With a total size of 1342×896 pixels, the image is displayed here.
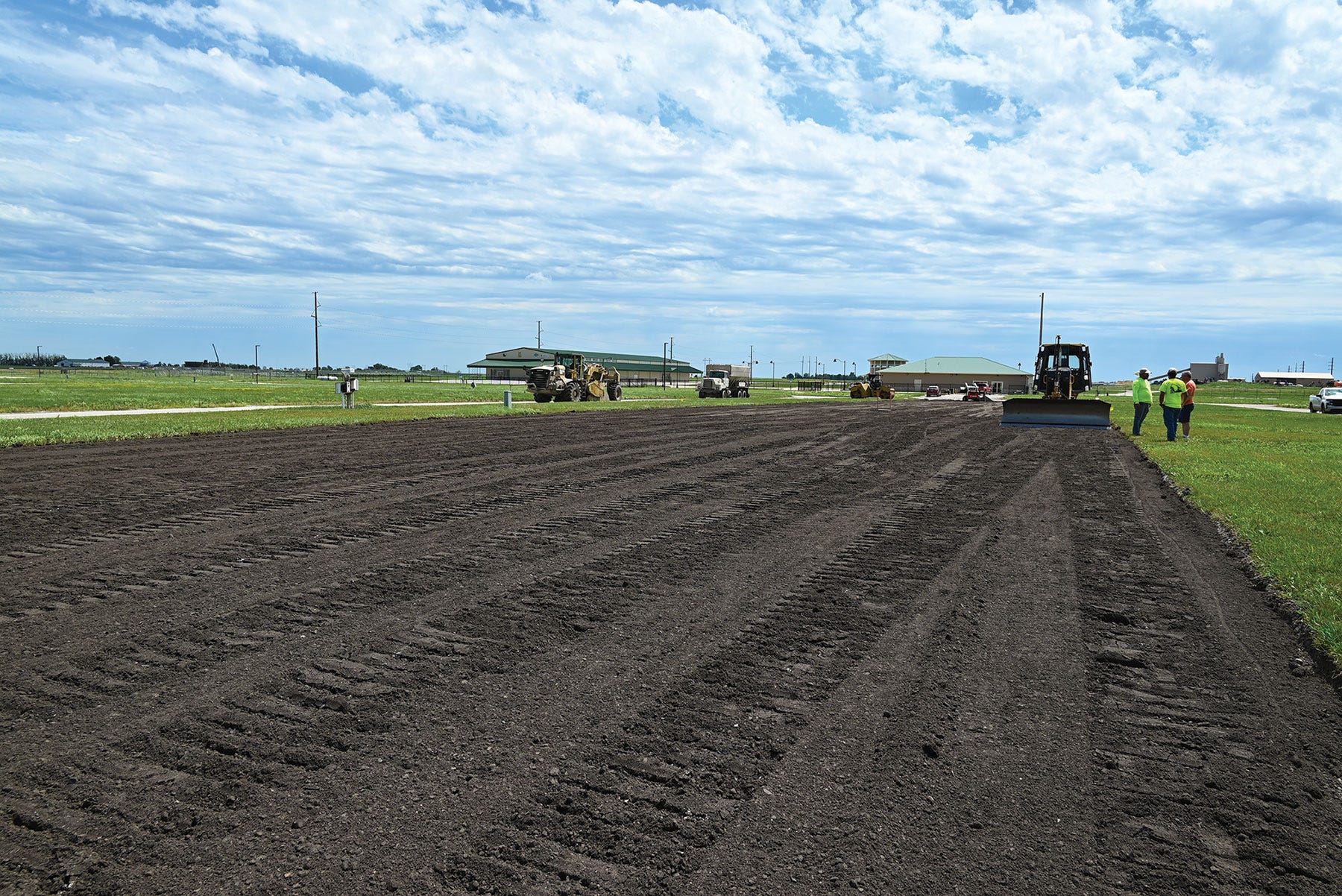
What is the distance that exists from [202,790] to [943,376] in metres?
146

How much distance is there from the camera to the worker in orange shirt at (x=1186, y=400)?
19672 mm

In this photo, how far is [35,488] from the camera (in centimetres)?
1064

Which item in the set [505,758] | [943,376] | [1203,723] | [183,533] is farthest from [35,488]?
[943,376]

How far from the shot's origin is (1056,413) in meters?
25.9

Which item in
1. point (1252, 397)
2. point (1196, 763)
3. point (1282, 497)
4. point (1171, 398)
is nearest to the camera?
point (1196, 763)

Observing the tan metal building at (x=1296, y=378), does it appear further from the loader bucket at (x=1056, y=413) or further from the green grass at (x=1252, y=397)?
the loader bucket at (x=1056, y=413)

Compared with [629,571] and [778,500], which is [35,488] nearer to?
[629,571]

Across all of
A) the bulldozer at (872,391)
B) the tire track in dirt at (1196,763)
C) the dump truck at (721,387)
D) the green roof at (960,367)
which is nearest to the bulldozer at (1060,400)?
the tire track in dirt at (1196,763)

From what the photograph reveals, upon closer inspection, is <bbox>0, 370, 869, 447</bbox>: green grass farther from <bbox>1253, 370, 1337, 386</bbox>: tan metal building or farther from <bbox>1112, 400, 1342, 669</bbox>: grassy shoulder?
<bbox>1253, 370, 1337, 386</bbox>: tan metal building

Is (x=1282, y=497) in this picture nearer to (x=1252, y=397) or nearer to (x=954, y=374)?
(x=1252, y=397)

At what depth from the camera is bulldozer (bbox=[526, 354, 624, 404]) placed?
134 feet

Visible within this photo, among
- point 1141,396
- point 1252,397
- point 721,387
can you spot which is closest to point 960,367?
point 1252,397

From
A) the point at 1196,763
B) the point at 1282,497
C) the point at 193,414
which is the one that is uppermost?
the point at 193,414

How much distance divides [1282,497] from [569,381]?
33.7 meters
